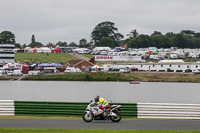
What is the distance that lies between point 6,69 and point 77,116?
80626mm

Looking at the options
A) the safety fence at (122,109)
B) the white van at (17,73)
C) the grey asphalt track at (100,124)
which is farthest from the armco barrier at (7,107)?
the white van at (17,73)

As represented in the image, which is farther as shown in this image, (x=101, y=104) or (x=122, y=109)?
(x=122, y=109)

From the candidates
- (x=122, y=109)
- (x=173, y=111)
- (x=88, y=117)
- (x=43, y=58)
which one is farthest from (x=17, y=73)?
(x=88, y=117)

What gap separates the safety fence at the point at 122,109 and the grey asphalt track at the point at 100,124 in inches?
42.2

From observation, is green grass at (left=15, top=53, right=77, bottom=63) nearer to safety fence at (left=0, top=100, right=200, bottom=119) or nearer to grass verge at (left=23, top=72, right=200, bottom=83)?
grass verge at (left=23, top=72, right=200, bottom=83)

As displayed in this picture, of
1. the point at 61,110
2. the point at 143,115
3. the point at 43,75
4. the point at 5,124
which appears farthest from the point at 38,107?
the point at 43,75

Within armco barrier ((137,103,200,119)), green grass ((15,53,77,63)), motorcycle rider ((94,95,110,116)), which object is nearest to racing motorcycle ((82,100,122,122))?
motorcycle rider ((94,95,110,116))

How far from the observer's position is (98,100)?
83.1ft

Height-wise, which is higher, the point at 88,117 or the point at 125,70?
the point at 88,117

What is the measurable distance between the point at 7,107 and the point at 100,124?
7.19 m

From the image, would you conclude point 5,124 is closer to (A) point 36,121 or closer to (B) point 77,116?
(A) point 36,121

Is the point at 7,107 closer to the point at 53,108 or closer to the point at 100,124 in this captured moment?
the point at 53,108

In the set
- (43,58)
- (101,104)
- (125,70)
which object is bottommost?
(125,70)

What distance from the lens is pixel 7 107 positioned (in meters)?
27.8
